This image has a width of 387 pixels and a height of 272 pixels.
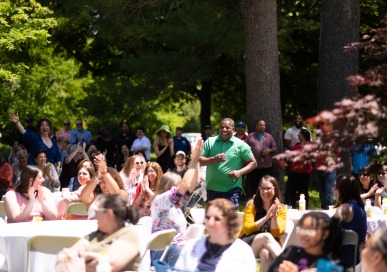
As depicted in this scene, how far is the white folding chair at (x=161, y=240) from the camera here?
333 inches

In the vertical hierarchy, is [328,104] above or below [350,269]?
above

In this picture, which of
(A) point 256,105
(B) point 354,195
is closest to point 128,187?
(B) point 354,195

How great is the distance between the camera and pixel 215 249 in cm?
748

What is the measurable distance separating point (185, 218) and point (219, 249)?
293 cm

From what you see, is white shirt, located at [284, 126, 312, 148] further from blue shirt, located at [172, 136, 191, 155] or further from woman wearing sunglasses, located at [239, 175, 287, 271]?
woman wearing sunglasses, located at [239, 175, 287, 271]

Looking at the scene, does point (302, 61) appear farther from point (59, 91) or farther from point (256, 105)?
point (59, 91)

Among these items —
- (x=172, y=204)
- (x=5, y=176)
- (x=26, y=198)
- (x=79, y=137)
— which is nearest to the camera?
(x=172, y=204)

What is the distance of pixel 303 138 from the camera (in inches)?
635

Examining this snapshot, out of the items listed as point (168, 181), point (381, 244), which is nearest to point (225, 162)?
Answer: point (168, 181)

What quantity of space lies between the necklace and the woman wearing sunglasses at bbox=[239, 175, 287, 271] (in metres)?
1.95

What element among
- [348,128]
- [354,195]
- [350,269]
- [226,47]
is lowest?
[350,269]

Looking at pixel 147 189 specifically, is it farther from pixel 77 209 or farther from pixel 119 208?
pixel 119 208

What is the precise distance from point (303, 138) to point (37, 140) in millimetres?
4850

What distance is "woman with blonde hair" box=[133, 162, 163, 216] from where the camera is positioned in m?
10.9
